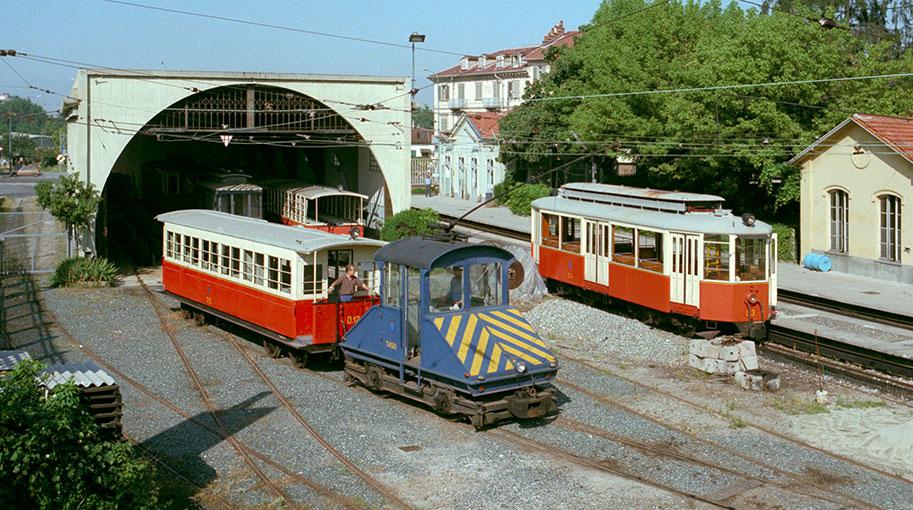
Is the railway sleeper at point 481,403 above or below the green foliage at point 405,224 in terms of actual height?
below

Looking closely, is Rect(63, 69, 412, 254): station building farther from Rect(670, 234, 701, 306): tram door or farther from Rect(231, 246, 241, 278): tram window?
Rect(670, 234, 701, 306): tram door

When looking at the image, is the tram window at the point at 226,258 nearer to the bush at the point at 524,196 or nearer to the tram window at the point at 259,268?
the tram window at the point at 259,268

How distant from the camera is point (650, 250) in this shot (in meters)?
21.0

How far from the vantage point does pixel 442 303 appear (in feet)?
45.9

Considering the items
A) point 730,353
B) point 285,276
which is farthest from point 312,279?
point 730,353

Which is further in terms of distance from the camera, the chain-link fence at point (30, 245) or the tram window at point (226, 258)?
the chain-link fence at point (30, 245)

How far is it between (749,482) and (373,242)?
828 centimetres

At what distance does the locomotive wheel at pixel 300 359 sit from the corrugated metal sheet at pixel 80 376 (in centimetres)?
625

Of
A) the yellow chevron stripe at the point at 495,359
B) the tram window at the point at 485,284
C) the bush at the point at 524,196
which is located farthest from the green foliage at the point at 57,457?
the bush at the point at 524,196

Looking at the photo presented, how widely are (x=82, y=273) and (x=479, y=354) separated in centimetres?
1838

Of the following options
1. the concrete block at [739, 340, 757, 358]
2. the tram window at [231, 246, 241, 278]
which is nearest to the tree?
the tram window at [231, 246, 241, 278]

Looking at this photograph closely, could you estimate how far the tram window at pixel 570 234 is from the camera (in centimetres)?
2383

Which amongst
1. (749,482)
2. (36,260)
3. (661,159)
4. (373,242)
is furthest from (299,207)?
(749,482)

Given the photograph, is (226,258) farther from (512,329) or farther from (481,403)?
(481,403)
